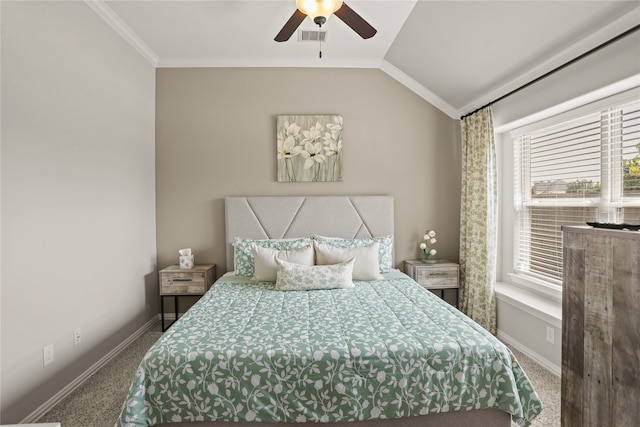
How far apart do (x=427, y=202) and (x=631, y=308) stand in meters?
2.47

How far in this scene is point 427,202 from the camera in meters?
3.71

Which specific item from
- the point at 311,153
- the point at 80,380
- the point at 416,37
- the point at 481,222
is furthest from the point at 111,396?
the point at 416,37

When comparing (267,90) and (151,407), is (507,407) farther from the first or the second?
(267,90)

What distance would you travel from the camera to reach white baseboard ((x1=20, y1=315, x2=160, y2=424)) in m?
2.00

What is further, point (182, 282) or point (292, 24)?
point (182, 282)

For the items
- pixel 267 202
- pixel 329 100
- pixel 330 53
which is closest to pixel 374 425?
pixel 267 202

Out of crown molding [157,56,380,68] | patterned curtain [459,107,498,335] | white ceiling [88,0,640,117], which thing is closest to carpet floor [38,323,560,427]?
patterned curtain [459,107,498,335]

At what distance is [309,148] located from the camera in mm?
3570

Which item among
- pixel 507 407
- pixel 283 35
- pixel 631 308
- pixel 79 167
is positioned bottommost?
pixel 507 407

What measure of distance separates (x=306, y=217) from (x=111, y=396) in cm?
223

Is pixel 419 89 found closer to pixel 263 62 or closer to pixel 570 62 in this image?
pixel 570 62

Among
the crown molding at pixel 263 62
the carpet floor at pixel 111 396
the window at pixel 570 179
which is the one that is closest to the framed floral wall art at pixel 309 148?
the crown molding at pixel 263 62

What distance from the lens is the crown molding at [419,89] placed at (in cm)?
359

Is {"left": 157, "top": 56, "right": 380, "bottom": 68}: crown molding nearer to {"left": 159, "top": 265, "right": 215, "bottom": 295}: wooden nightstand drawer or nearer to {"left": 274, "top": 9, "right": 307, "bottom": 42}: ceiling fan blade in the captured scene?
{"left": 274, "top": 9, "right": 307, "bottom": 42}: ceiling fan blade
